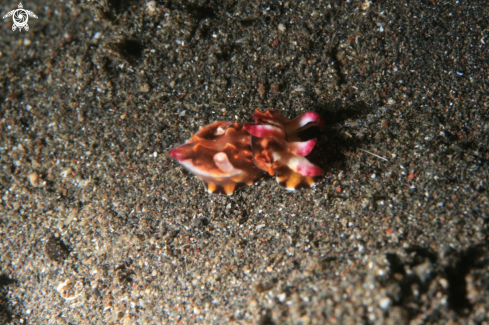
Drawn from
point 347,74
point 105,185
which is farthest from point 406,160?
point 105,185

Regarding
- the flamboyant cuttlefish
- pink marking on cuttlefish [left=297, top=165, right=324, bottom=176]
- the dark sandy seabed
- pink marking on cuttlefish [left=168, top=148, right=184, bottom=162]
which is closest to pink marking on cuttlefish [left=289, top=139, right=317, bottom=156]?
the flamboyant cuttlefish

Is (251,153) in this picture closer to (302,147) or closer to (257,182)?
(257,182)

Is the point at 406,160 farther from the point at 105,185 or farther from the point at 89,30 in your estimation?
the point at 89,30

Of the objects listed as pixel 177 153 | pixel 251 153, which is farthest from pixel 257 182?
pixel 177 153

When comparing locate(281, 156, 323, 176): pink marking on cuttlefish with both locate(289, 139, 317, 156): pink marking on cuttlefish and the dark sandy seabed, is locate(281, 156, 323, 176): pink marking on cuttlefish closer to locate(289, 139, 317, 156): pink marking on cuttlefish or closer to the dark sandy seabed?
locate(289, 139, 317, 156): pink marking on cuttlefish

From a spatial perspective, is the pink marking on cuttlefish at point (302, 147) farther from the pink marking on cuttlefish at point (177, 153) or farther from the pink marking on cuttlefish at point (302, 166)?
the pink marking on cuttlefish at point (177, 153)

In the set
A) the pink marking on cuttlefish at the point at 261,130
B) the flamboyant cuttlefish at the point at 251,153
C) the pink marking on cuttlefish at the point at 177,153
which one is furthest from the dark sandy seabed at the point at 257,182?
the pink marking on cuttlefish at the point at 261,130
